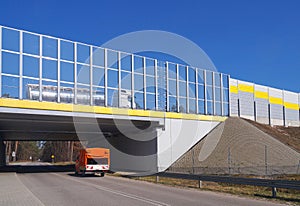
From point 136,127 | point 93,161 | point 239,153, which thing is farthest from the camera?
point 136,127

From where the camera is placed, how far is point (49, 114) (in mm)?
29500

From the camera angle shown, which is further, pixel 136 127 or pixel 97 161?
pixel 136 127

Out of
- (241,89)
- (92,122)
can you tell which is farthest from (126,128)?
(241,89)

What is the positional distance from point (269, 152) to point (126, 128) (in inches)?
559

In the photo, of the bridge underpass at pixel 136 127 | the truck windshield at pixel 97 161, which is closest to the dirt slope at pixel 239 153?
the bridge underpass at pixel 136 127

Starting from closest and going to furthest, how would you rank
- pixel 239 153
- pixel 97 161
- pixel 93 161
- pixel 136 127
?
1. pixel 93 161
2. pixel 97 161
3. pixel 239 153
4. pixel 136 127

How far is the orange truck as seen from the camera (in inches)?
1256

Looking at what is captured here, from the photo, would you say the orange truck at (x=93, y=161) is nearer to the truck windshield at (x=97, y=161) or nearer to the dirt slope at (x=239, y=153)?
the truck windshield at (x=97, y=161)

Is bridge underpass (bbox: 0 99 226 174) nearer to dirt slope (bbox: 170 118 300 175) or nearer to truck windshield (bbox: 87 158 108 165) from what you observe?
dirt slope (bbox: 170 118 300 175)

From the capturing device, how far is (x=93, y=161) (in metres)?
32.1

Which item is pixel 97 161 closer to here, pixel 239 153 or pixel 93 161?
pixel 93 161

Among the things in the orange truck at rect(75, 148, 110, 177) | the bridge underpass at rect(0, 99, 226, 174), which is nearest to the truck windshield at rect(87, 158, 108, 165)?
the orange truck at rect(75, 148, 110, 177)

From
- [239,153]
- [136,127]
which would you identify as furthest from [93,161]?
[239,153]

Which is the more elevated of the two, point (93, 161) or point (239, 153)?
point (239, 153)
